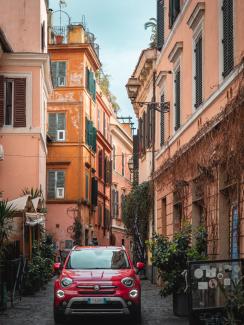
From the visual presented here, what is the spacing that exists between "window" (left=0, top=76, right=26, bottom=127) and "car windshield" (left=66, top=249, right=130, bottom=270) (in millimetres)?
13463

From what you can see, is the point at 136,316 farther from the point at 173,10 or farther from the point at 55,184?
the point at 55,184

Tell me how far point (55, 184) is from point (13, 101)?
50.3 ft

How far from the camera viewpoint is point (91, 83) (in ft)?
155

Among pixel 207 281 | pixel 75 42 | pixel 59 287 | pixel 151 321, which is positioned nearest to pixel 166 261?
pixel 151 321

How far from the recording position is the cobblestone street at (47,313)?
48.6 ft

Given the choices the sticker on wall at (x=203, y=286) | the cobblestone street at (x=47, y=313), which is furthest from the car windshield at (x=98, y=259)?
the sticker on wall at (x=203, y=286)

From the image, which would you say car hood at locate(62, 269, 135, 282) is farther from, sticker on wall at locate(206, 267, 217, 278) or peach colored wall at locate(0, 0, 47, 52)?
peach colored wall at locate(0, 0, 47, 52)

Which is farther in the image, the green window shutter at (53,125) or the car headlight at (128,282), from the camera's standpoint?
the green window shutter at (53,125)

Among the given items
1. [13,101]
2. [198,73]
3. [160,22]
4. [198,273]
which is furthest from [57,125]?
[198,273]

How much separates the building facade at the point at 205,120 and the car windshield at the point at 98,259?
200 centimetres

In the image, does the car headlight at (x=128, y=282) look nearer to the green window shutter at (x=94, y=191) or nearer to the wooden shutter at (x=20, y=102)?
the wooden shutter at (x=20, y=102)

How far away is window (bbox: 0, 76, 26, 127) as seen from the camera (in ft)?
94.8

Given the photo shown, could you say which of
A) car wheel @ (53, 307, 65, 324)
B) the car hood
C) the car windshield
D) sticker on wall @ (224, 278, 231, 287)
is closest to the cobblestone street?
car wheel @ (53, 307, 65, 324)

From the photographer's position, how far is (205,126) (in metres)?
15.9
